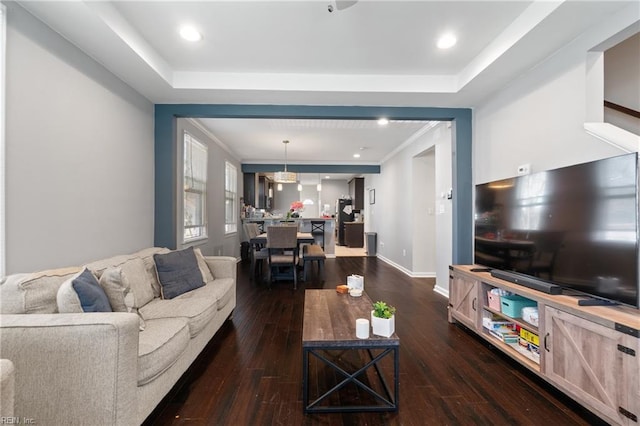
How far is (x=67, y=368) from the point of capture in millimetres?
1267

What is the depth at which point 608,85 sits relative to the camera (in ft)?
7.69

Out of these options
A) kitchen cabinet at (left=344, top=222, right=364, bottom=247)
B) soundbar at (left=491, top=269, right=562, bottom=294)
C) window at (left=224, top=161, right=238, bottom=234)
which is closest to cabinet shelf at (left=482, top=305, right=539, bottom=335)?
soundbar at (left=491, top=269, right=562, bottom=294)

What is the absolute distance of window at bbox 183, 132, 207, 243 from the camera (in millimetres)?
4289

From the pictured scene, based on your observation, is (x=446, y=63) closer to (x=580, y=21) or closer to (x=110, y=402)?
(x=580, y=21)

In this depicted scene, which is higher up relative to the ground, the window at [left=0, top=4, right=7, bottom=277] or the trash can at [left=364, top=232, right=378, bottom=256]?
the window at [left=0, top=4, right=7, bottom=277]

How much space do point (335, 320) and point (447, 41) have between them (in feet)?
8.51

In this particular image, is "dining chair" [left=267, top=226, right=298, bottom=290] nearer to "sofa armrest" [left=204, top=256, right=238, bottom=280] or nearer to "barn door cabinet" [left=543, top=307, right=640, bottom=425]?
"sofa armrest" [left=204, top=256, right=238, bottom=280]

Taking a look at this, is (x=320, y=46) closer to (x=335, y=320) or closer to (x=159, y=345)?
(x=335, y=320)

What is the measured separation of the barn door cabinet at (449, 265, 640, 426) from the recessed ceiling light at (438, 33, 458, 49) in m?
2.19

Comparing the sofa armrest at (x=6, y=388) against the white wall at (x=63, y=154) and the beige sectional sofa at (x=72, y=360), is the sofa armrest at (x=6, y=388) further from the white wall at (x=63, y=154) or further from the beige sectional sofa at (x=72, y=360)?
the white wall at (x=63, y=154)

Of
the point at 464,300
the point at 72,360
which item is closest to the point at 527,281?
the point at 464,300

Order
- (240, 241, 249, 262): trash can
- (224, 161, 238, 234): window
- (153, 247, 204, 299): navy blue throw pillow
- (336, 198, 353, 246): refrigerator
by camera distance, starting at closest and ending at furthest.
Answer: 1. (153, 247, 204, 299): navy blue throw pillow
2. (224, 161, 238, 234): window
3. (240, 241, 249, 262): trash can
4. (336, 198, 353, 246): refrigerator

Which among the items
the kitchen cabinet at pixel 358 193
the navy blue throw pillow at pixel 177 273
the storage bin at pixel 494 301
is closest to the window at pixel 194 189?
the navy blue throw pillow at pixel 177 273

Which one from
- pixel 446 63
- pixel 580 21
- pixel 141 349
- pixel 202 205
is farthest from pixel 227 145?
pixel 580 21
